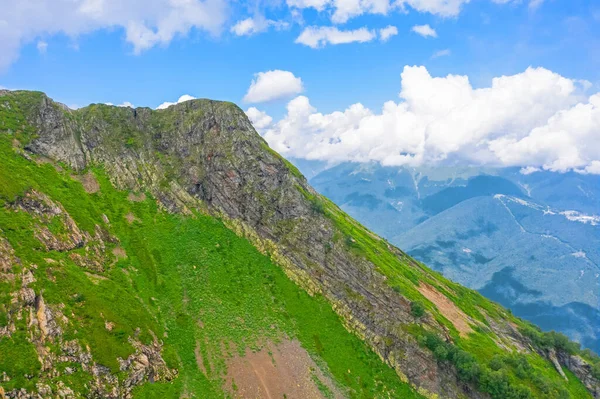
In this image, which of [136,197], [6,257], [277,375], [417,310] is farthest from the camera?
[136,197]

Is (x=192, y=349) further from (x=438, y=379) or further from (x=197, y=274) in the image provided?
(x=438, y=379)

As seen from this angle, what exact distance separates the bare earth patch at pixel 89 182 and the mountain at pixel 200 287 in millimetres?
925

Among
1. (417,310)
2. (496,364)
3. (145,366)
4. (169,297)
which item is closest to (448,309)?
(417,310)

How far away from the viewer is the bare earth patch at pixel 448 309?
335 feet

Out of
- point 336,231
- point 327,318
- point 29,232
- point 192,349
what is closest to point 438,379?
point 327,318

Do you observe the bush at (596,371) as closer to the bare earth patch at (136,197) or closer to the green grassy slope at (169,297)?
the green grassy slope at (169,297)

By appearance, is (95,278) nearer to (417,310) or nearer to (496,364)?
(417,310)

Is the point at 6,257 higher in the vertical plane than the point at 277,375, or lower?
higher

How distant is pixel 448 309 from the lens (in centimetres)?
11138

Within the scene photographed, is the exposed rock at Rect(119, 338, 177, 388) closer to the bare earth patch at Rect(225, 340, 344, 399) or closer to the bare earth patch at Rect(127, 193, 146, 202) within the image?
the bare earth patch at Rect(225, 340, 344, 399)

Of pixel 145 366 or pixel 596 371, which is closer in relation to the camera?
pixel 145 366

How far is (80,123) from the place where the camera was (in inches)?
4259

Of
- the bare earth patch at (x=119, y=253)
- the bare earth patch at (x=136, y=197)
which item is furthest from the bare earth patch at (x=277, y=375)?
the bare earth patch at (x=136, y=197)

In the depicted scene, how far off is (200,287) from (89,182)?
40.5 metres
